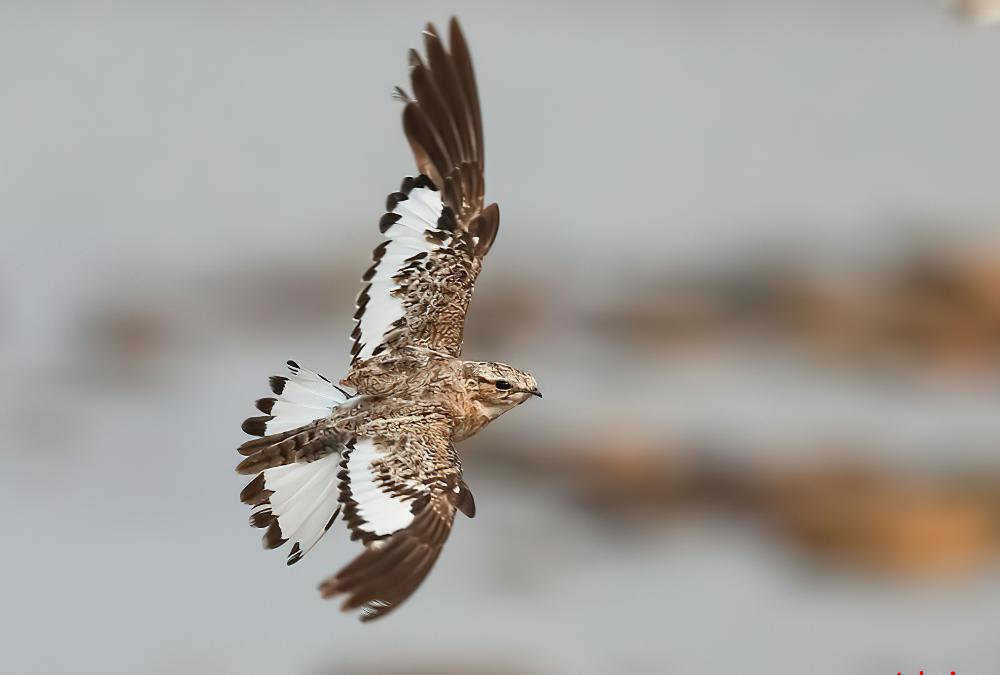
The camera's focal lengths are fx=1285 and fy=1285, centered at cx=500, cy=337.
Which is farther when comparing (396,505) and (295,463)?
(295,463)

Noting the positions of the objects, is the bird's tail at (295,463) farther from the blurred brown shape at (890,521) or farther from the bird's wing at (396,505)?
the blurred brown shape at (890,521)

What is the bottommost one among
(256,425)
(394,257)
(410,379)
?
(256,425)

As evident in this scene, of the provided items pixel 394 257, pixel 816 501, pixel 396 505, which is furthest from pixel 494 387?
pixel 816 501

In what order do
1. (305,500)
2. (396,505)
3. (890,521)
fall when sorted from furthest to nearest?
(890,521) < (305,500) < (396,505)

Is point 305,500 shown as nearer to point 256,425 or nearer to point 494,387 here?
point 256,425

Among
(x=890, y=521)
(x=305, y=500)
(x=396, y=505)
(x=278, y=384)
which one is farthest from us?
(x=890, y=521)

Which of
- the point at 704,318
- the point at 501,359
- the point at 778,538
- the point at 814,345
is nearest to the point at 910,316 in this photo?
the point at 814,345
